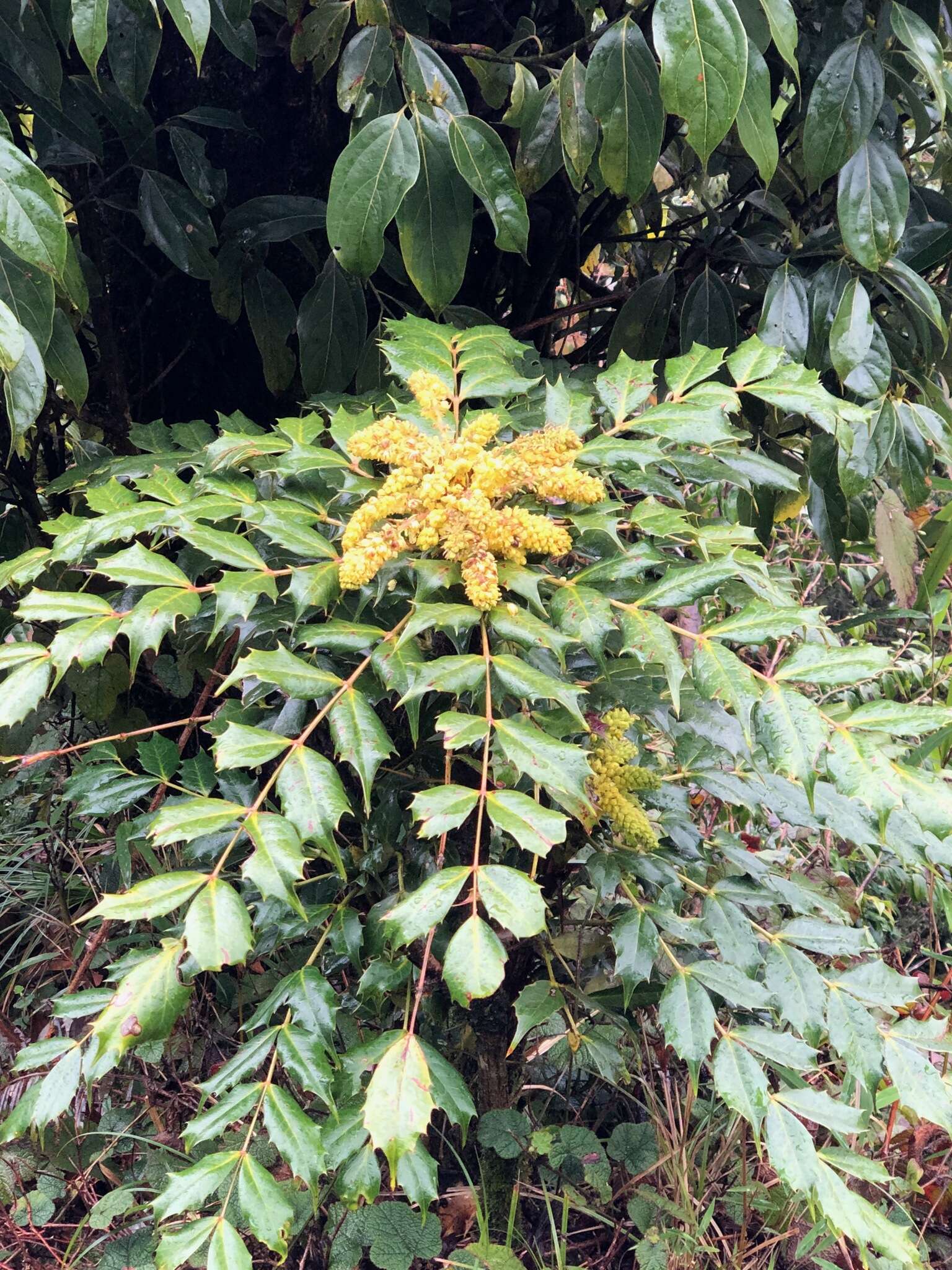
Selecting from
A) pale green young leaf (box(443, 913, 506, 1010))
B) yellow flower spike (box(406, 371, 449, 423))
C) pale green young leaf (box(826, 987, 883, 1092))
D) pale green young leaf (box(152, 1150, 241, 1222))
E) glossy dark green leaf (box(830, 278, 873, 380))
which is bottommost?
pale green young leaf (box(826, 987, 883, 1092))

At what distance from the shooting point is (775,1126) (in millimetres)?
887

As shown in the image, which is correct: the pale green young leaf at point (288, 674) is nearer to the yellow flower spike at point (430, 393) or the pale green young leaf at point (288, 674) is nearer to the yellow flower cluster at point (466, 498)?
the yellow flower cluster at point (466, 498)

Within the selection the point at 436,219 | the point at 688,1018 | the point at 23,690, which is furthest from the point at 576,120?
the point at 688,1018

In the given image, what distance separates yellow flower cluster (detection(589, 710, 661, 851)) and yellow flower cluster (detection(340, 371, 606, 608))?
9.1 inches

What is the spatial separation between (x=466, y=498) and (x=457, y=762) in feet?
1.31

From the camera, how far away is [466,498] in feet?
2.60

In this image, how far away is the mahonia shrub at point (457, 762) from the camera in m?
0.75

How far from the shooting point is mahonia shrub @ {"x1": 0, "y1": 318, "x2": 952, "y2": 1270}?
29.4 inches

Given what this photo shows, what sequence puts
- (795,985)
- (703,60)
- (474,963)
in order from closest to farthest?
(474,963), (703,60), (795,985)

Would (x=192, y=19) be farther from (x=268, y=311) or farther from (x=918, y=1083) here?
(x=918, y=1083)

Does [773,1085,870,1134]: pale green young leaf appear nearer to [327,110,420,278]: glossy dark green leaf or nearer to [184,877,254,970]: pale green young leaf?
[184,877,254,970]: pale green young leaf

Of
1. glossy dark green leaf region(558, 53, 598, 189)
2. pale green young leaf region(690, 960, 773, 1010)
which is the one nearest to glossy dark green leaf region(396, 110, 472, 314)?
glossy dark green leaf region(558, 53, 598, 189)

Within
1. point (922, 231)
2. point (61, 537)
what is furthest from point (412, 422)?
point (922, 231)

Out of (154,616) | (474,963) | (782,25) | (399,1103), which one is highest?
(782,25)
